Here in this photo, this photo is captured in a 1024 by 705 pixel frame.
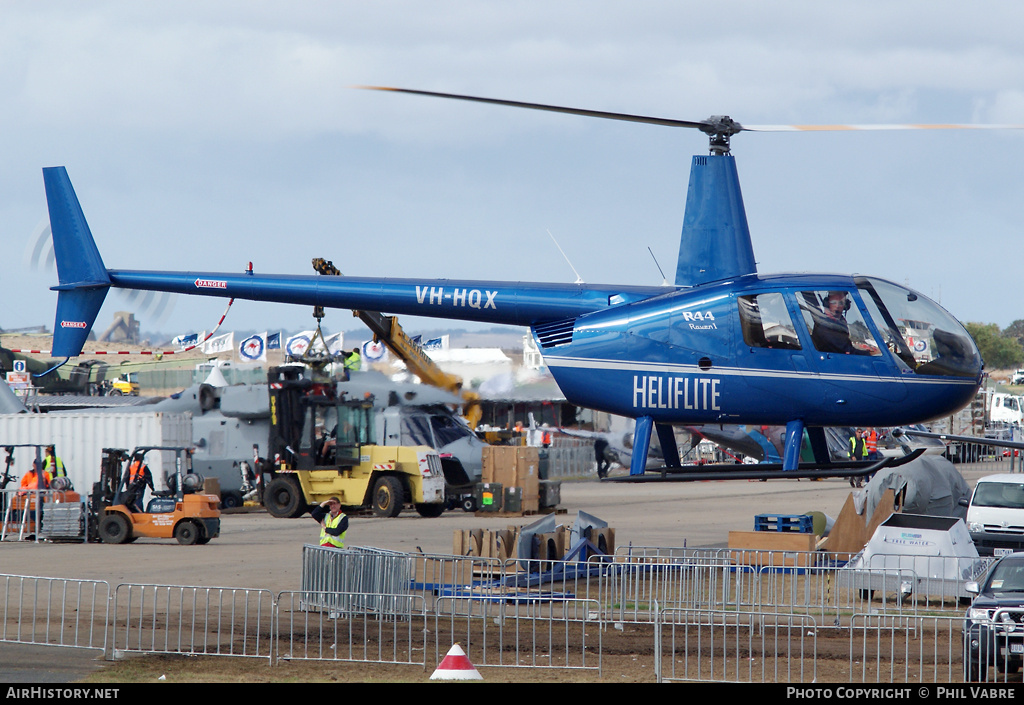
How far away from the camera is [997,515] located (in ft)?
54.7

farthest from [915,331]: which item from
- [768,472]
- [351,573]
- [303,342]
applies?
[303,342]

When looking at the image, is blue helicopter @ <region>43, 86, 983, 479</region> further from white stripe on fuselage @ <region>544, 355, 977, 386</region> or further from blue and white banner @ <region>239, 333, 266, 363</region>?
blue and white banner @ <region>239, 333, 266, 363</region>

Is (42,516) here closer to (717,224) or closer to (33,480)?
(33,480)

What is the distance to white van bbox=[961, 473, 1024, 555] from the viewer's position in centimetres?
1648

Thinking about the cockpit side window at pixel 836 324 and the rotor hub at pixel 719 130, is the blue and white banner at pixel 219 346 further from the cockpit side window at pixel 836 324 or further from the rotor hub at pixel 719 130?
the cockpit side window at pixel 836 324

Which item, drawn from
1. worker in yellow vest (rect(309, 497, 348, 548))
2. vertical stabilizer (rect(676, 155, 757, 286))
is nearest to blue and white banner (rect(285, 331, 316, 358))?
worker in yellow vest (rect(309, 497, 348, 548))

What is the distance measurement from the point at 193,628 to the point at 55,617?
2.58 meters

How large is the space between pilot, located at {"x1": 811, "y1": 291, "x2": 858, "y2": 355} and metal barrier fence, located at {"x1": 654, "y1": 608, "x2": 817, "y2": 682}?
2.51 m

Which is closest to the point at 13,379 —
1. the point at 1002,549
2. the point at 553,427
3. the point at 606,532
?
the point at 553,427

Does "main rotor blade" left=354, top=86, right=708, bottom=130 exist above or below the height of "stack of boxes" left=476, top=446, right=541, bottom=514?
above

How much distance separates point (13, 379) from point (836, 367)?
42.0 m

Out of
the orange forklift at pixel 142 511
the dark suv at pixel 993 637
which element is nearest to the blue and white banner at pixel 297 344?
the orange forklift at pixel 142 511

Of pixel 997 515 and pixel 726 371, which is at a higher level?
pixel 726 371

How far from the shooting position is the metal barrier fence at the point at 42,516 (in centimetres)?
1900
